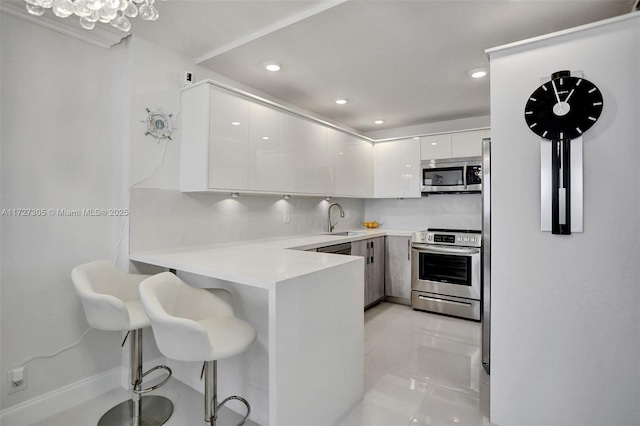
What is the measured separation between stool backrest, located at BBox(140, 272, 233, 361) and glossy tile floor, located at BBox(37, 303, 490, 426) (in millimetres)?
703

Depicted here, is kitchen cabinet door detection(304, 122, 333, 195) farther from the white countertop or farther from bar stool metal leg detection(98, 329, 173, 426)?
bar stool metal leg detection(98, 329, 173, 426)

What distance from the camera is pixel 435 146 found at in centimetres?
422

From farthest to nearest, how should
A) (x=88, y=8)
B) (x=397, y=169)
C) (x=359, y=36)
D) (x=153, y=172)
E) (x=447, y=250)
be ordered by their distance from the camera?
(x=397, y=169) < (x=447, y=250) < (x=153, y=172) < (x=359, y=36) < (x=88, y=8)

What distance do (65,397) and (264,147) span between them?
89.4 inches

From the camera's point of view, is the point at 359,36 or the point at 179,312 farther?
the point at 359,36

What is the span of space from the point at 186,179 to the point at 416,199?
10.9 ft

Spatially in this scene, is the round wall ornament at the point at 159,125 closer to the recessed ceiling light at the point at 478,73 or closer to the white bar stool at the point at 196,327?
the white bar stool at the point at 196,327

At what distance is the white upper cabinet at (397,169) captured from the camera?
4.38m

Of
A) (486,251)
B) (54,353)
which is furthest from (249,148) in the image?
(486,251)

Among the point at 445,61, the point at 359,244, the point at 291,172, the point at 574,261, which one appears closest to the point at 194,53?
the point at 291,172

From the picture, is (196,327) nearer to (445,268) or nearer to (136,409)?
(136,409)

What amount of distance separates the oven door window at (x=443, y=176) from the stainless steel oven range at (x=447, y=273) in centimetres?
71

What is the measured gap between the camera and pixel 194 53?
2.62m

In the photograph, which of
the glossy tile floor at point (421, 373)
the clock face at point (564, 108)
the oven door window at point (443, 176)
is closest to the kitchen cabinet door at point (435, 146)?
the oven door window at point (443, 176)
